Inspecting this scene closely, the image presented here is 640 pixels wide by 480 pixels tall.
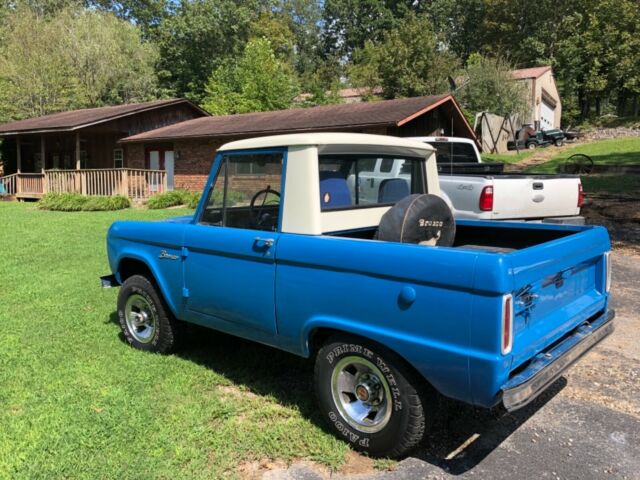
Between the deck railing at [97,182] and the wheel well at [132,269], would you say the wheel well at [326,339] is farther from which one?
the deck railing at [97,182]

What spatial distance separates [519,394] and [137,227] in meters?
3.41

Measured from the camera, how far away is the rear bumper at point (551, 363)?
2.70 meters

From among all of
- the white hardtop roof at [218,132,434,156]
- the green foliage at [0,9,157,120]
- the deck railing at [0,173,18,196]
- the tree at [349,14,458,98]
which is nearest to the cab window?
the white hardtop roof at [218,132,434,156]

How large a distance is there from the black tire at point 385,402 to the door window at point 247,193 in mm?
964

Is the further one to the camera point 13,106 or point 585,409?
point 13,106

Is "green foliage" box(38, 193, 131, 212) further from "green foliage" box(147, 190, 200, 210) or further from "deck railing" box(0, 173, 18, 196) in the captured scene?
"deck railing" box(0, 173, 18, 196)

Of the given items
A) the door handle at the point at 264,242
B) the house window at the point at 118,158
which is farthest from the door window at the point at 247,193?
the house window at the point at 118,158

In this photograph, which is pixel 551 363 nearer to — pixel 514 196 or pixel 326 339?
pixel 326 339

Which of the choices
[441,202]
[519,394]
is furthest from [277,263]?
[519,394]

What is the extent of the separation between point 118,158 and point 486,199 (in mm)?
23769

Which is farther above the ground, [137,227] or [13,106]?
[13,106]

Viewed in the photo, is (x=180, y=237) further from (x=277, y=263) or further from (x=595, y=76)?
(x=595, y=76)

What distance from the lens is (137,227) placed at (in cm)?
470

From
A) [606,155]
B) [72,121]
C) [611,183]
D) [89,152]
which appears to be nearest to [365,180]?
[611,183]
